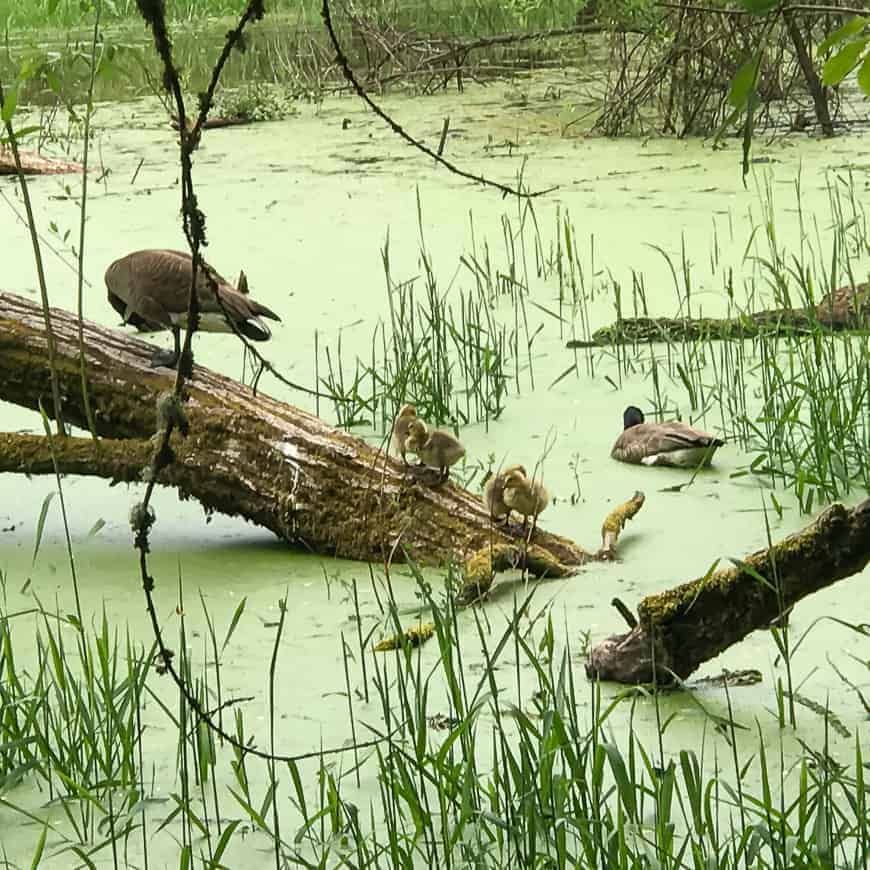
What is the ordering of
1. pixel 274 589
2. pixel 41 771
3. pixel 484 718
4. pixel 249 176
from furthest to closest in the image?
pixel 249 176 → pixel 274 589 → pixel 484 718 → pixel 41 771

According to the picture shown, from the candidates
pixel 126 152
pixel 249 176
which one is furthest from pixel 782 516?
pixel 126 152

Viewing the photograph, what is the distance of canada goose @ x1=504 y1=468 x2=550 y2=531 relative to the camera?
122 inches

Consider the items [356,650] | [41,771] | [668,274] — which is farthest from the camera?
[668,274]

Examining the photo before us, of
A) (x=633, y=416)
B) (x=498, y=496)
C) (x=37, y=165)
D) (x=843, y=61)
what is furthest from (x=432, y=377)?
(x=37, y=165)

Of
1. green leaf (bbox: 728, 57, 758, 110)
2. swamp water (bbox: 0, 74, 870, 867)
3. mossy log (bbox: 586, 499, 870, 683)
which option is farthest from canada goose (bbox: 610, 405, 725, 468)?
green leaf (bbox: 728, 57, 758, 110)

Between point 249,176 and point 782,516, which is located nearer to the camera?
point 782,516

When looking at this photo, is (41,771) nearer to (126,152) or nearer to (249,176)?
(249,176)

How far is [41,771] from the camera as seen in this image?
229 centimetres

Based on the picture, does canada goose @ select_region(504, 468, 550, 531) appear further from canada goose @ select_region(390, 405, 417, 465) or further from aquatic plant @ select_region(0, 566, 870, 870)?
aquatic plant @ select_region(0, 566, 870, 870)

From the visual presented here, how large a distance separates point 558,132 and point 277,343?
11.8 feet

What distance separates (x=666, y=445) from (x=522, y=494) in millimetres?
673

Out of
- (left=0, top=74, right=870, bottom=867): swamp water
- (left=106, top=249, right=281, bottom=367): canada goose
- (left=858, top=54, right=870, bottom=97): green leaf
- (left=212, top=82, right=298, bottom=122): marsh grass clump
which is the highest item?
(left=858, top=54, right=870, bottom=97): green leaf

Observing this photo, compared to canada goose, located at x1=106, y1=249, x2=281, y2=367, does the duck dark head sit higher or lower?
lower

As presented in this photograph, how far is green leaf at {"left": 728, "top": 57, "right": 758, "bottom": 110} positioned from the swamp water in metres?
1.09
